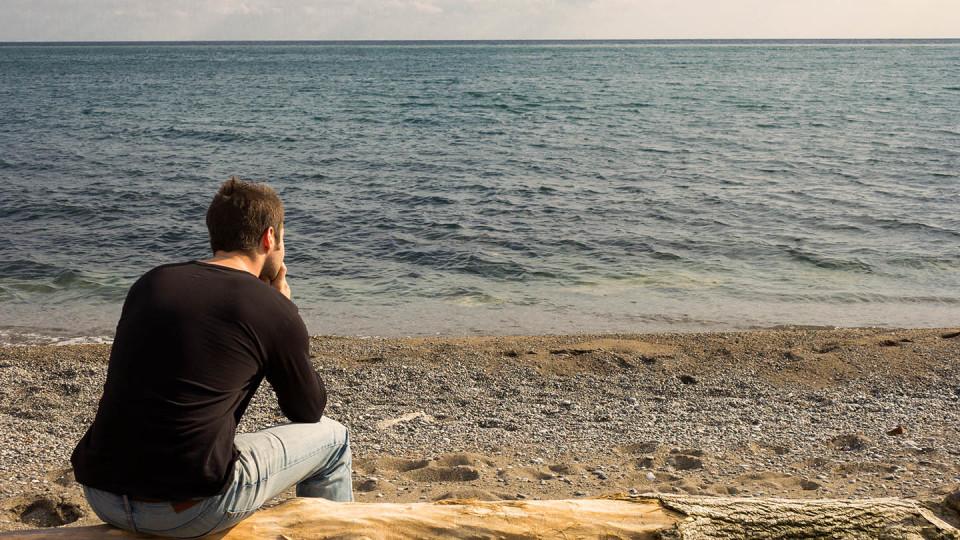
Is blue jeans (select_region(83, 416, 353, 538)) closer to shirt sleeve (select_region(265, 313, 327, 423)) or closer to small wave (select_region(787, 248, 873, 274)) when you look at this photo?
shirt sleeve (select_region(265, 313, 327, 423))

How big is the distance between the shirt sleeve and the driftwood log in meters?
0.43

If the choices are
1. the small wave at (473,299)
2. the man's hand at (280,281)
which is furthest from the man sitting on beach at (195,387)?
the small wave at (473,299)

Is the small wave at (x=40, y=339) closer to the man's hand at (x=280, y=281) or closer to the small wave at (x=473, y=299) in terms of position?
the small wave at (x=473, y=299)

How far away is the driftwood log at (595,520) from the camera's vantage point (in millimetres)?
3410

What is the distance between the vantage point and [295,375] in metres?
3.19

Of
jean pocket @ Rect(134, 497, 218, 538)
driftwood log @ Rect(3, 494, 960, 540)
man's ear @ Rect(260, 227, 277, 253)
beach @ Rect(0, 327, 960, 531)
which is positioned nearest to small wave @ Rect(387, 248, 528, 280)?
beach @ Rect(0, 327, 960, 531)

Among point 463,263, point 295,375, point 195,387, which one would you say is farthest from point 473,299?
point 195,387

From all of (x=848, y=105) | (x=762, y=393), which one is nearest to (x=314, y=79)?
(x=848, y=105)

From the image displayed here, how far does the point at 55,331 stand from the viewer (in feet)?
35.5

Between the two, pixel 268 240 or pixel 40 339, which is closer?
pixel 268 240

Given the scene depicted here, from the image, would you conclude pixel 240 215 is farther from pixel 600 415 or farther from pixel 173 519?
pixel 600 415

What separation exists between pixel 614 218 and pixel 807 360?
9269 millimetres

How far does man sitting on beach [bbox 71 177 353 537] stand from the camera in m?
2.92

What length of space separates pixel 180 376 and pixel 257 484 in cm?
59
